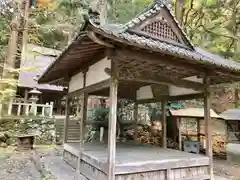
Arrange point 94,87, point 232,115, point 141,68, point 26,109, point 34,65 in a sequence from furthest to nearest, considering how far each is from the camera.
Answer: point 34,65, point 26,109, point 232,115, point 94,87, point 141,68

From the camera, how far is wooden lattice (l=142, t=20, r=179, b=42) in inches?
192

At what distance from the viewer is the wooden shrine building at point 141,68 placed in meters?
4.02

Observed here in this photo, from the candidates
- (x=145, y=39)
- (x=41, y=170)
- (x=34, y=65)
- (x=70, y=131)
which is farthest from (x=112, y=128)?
(x=34, y=65)

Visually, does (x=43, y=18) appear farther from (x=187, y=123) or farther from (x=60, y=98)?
(x=187, y=123)

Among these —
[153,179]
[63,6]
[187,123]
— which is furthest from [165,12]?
[63,6]

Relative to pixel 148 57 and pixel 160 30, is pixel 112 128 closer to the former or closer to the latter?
pixel 148 57

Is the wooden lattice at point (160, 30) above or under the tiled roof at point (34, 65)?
under

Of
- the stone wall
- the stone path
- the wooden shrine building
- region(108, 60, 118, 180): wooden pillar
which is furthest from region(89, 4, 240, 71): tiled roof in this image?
the stone wall

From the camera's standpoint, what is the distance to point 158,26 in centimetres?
509

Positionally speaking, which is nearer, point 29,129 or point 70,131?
point 29,129

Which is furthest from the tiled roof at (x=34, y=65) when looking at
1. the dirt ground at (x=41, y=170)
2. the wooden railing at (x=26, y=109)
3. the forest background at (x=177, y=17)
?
the dirt ground at (x=41, y=170)

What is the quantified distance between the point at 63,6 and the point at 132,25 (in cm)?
1420

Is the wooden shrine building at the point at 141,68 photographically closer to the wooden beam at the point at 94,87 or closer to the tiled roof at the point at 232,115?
the wooden beam at the point at 94,87

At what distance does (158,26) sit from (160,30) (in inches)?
4.1
